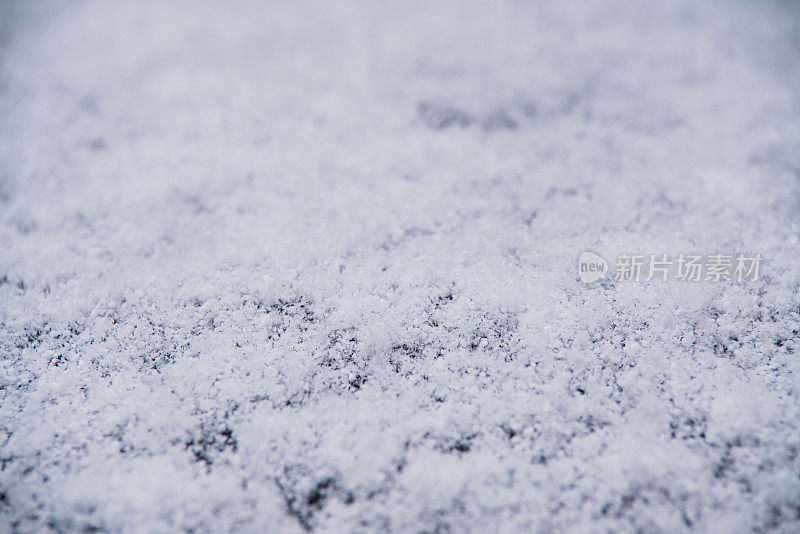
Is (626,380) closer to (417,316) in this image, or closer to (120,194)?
(417,316)

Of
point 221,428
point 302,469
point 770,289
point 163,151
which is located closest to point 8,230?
point 163,151

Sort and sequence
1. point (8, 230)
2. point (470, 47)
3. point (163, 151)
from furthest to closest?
point (470, 47)
point (163, 151)
point (8, 230)

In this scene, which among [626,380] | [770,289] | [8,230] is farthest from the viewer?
[8,230]

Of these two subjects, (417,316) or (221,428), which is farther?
(417,316)

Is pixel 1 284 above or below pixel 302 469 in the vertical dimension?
above

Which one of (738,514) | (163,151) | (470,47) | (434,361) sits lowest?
(738,514)

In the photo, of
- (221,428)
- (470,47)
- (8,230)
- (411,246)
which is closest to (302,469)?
(221,428)
